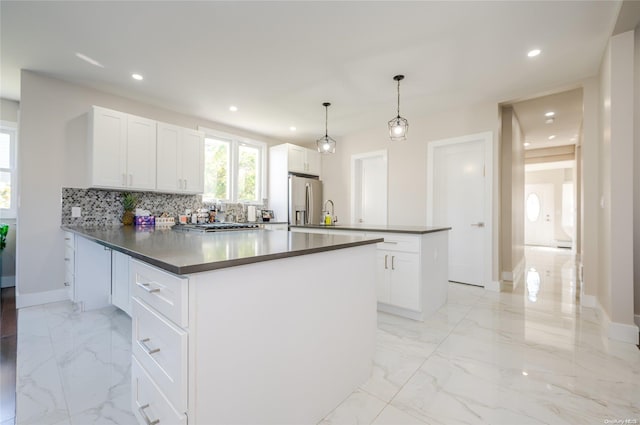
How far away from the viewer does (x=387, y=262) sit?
116 inches

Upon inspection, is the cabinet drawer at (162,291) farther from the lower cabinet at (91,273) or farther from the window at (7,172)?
the window at (7,172)

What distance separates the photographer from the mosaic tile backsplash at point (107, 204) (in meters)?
3.44

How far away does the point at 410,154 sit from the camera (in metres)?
4.80

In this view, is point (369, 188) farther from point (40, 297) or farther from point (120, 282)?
point (40, 297)

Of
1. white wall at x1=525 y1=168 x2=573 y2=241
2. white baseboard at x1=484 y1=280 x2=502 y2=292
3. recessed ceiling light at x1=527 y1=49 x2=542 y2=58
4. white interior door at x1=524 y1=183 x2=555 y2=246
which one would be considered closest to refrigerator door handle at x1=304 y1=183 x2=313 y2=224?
white baseboard at x1=484 y1=280 x2=502 y2=292

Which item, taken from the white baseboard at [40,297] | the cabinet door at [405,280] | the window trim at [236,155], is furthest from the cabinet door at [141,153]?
the cabinet door at [405,280]

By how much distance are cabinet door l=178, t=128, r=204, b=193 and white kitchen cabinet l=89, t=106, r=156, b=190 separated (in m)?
0.40

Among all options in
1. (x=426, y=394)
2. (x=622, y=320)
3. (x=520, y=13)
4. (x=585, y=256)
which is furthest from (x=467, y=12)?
(x=585, y=256)

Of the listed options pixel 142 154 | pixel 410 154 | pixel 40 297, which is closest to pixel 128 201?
pixel 142 154

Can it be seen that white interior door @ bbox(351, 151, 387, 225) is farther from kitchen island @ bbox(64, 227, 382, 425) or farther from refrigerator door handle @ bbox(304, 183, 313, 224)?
kitchen island @ bbox(64, 227, 382, 425)

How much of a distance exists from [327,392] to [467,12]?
2859mm

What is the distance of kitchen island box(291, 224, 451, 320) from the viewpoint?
2.74m

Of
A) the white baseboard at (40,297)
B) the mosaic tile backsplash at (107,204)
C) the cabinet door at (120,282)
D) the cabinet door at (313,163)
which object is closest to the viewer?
the cabinet door at (120,282)

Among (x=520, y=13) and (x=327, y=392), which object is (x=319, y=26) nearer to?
(x=520, y=13)
